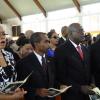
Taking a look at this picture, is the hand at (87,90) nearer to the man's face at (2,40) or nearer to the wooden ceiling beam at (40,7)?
the man's face at (2,40)

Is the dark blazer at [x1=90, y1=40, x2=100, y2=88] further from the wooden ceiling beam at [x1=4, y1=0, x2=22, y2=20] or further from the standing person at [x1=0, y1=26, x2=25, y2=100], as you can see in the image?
the wooden ceiling beam at [x1=4, y1=0, x2=22, y2=20]

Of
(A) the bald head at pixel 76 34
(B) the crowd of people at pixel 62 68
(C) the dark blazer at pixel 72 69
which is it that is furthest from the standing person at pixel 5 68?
(A) the bald head at pixel 76 34

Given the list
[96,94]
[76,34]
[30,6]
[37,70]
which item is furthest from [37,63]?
[30,6]

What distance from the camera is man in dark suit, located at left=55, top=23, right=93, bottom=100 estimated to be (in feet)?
11.3

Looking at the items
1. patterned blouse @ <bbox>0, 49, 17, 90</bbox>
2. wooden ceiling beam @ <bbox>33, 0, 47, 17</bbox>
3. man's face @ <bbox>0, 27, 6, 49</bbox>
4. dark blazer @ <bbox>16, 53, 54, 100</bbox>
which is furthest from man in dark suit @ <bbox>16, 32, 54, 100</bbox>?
wooden ceiling beam @ <bbox>33, 0, 47, 17</bbox>

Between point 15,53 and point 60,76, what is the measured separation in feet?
3.41

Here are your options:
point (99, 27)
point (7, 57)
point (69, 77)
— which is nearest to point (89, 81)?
point (69, 77)

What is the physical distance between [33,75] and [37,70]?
0.22 ft

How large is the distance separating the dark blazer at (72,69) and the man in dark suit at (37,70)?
0.15 metres

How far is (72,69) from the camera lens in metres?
3.45

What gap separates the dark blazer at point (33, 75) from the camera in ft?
10.7

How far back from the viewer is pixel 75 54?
350cm

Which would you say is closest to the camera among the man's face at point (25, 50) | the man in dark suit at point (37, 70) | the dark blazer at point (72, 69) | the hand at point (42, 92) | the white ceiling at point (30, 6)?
the hand at point (42, 92)

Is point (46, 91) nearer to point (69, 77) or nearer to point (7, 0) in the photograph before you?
point (69, 77)
